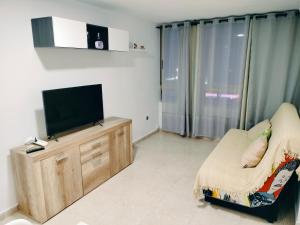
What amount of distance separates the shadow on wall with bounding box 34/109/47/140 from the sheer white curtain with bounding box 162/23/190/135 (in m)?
2.88

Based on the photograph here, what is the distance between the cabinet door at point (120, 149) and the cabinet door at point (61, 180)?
0.64m

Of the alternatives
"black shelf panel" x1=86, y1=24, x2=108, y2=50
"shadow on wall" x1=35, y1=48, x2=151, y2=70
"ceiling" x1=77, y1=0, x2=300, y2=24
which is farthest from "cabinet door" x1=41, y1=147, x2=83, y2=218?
"ceiling" x1=77, y1=0, x2=300, y2=24

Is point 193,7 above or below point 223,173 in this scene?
above

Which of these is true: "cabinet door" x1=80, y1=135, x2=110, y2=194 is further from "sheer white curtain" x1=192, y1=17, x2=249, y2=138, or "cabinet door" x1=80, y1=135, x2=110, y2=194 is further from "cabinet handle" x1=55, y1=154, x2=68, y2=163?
"sheer white curtain" x1=192, y1=17, x2=249, y2=138

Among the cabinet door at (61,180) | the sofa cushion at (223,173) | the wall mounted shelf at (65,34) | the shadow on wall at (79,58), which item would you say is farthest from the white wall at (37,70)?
the sofa cushion at (223,173)

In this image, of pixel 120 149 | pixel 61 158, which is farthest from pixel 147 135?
pixel 61 158

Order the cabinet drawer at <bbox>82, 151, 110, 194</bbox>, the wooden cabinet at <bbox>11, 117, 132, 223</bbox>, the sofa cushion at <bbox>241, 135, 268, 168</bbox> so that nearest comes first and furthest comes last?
the wooden cabinet at <bbox>11, 117, 132, 223</bbox> → the sofa cushion at <bbox>241, 135, 268, 168</bbox> → the cabinet drawer at <bbox>82, 151, 110, 194</bbox>

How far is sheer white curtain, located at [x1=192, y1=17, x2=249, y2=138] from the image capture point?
404 cm

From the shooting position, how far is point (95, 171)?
9.45 ft

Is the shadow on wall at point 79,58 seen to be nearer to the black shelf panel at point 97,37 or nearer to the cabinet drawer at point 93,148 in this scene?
the black shelf panel at point 97,37

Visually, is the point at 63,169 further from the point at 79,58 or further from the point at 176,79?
the point at 176,79

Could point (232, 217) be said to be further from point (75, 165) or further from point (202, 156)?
point (75, 165)

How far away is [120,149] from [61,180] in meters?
1.04

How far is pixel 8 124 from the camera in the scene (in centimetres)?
236
